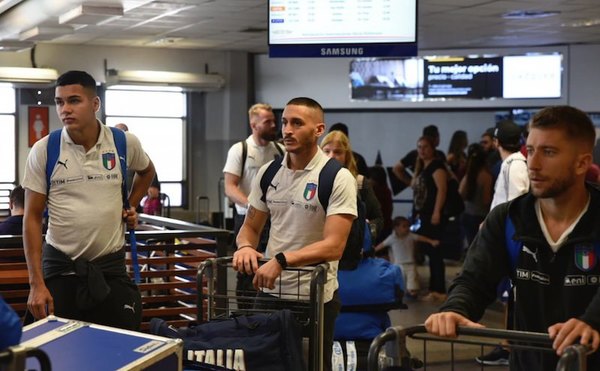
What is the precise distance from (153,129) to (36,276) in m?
13.4

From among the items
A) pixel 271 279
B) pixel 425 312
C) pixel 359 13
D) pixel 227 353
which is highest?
pixel 359 13

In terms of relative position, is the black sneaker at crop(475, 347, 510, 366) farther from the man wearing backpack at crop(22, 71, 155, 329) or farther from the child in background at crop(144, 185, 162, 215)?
the child in background at crop(144, 185, 162, 215)

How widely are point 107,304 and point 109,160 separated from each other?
64cm

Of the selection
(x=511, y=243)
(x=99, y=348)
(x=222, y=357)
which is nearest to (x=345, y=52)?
(x=222, y=357)

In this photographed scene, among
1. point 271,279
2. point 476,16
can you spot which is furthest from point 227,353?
point 476,16

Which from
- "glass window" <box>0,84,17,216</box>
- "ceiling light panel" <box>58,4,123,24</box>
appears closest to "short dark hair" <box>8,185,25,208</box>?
"ceiling light panel" <box>58,4,123,24</box>

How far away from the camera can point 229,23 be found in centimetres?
1320

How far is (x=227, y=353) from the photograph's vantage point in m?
3.62

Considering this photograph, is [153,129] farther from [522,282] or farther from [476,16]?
[522,282]

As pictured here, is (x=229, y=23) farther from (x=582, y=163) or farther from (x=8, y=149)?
(x=582, y=163)

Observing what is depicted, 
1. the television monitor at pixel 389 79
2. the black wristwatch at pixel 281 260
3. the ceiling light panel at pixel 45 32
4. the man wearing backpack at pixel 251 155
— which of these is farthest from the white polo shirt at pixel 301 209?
the television monitor at pixel 389 79

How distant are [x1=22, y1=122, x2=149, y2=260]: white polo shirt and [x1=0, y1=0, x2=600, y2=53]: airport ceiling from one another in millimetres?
6642

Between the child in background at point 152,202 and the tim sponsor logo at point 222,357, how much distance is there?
32.1 ft

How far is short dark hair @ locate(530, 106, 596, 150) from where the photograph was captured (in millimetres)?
2719
